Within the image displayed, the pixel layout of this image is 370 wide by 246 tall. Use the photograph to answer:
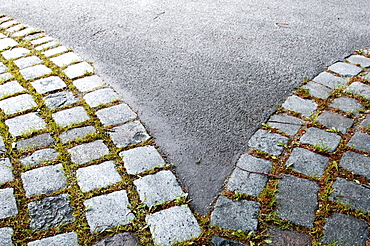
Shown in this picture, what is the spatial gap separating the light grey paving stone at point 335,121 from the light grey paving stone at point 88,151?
167 cm

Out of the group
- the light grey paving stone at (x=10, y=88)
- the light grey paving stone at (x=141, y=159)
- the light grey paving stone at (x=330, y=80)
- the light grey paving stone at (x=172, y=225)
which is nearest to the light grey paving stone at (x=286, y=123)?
the light grey paving stone at (x=330, y=80)

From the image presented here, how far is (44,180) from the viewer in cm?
242

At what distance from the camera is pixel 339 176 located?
7.76ft

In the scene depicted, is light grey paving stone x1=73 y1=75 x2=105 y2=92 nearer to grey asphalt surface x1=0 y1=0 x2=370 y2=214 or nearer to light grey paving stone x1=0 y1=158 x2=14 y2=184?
grey asphalt surface x1=0 y1=0 x2=370 y2=214

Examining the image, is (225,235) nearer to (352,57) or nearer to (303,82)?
(303,82)

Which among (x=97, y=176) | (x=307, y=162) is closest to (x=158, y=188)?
(x=97, y=176)

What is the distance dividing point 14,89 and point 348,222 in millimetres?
2930

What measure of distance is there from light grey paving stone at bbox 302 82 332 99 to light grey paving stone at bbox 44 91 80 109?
204 centimetres

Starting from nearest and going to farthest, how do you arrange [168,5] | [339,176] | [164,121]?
[339,176], [164,121], [168,5]

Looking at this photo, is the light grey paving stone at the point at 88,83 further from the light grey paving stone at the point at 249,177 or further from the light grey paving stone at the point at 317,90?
the light grey paving stone at the point at 317,90

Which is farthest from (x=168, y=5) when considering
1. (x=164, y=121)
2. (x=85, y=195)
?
(x=85, y=195)

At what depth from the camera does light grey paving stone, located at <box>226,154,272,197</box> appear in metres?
2.31

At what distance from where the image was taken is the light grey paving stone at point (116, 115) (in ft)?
9.62

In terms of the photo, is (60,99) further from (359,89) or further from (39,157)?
(359,89)
